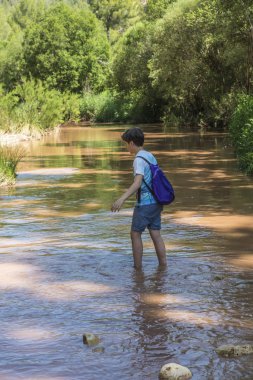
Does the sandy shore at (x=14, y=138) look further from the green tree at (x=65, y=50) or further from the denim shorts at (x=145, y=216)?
the green tree at (x=65, y=50)

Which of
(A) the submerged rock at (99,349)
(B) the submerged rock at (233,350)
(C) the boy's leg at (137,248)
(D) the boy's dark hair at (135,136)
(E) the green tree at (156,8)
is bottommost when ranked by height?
(A) the submerged rock at (99,349)

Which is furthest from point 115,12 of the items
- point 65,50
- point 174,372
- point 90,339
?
point 174,372

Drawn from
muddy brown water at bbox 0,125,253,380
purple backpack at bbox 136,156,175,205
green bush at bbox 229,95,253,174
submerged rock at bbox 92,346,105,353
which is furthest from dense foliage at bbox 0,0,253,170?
submerged rock at bbox 92,346,105,353

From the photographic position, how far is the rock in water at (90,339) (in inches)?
220

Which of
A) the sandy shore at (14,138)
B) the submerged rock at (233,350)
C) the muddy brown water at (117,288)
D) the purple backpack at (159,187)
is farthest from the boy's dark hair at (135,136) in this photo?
the sandy shore at (14,138)

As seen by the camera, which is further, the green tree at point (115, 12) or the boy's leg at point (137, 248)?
the green tree at point (115, 12)

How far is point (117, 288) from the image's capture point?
24.0 ft

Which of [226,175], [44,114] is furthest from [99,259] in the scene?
[44,114]

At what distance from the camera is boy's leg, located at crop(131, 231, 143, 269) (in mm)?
7989

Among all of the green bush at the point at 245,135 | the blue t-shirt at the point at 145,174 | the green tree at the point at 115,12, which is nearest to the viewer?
the blue t-shirt at the point at 145,174

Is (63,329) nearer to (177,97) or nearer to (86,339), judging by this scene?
(86,339)

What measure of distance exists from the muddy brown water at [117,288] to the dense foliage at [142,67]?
734 centimetres

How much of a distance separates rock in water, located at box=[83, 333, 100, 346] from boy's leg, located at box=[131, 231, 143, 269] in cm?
243

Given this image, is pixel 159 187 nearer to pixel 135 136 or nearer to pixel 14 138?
pixel 135 136
